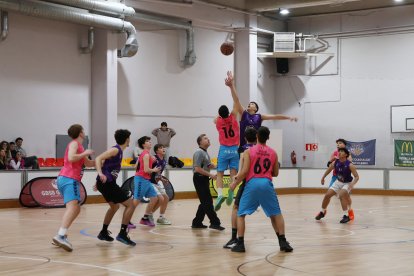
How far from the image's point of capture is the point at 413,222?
17.3m

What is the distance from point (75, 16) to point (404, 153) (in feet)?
50.8

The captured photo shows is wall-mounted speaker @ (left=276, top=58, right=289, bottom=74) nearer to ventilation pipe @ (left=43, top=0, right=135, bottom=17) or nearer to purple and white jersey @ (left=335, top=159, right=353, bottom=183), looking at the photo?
ventilation pipe @ (left=43, top=0, right=135, bottom=17)

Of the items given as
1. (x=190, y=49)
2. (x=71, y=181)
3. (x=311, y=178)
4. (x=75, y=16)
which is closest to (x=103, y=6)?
(x=75, y=16)

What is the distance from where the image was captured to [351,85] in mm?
33750

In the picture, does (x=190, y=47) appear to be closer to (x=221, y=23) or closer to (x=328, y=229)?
(x=221, y=23)

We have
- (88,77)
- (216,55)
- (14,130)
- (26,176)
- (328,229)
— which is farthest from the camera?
(216,55)

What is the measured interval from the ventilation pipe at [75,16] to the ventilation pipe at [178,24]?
4.05 ft

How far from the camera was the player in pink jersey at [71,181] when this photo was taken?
1146 cm

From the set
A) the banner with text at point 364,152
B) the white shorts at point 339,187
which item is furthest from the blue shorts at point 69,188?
the banner with text at point 364,152

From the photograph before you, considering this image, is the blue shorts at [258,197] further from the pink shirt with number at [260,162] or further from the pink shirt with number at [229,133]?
the pink shirt with number at [229,133]

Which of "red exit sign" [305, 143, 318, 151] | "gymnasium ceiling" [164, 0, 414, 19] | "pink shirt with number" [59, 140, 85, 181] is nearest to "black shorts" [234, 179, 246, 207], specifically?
"pink shirt with number" [59, 140, 85, 181]

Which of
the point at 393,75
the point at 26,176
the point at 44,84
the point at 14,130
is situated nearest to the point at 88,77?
the point at 44,84

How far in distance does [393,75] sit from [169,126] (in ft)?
34.2

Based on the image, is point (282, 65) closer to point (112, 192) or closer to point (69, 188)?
point (112, 192)
